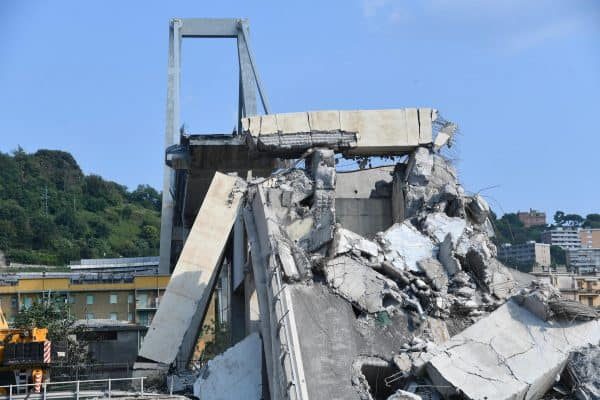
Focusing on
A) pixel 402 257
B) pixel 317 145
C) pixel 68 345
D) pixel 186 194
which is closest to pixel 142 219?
pixel 186 194

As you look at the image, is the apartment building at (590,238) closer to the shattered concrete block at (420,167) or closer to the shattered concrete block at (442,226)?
the shattered concrete block at (420,167)

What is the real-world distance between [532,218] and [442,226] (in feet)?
353

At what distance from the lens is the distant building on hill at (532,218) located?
11962 cm

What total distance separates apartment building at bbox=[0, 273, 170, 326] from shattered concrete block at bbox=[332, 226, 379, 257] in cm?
2554

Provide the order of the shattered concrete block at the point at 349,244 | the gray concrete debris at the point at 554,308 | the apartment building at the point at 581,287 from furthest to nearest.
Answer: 1. the apartment building at the point at 581,287
2. the shattered concrete block at the point at 349,244
3. the gray concrete debris at the point at 554,308

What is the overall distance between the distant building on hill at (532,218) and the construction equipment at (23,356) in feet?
331

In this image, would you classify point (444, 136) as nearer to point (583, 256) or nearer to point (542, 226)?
point (583, 256)

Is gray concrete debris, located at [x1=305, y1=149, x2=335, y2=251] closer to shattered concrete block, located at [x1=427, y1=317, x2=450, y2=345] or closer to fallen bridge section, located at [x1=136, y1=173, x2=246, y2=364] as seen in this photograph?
fallen bridge section, located at [x1=136, y1=173, x2=246, y2=364]

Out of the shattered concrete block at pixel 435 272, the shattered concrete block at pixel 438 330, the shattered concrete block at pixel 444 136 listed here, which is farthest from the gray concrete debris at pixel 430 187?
the shattered concrete block at pixel 438 330

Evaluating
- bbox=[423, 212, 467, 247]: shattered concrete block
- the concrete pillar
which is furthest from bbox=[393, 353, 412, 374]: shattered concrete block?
the concrete pillar

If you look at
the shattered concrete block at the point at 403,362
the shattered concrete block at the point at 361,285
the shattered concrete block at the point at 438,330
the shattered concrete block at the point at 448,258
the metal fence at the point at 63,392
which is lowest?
the metal fence at the point at 63,392

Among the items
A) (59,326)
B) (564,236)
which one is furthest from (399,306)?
(564,236)

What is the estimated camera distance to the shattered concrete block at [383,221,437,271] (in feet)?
62.0

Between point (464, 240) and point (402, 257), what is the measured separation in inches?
52.4
